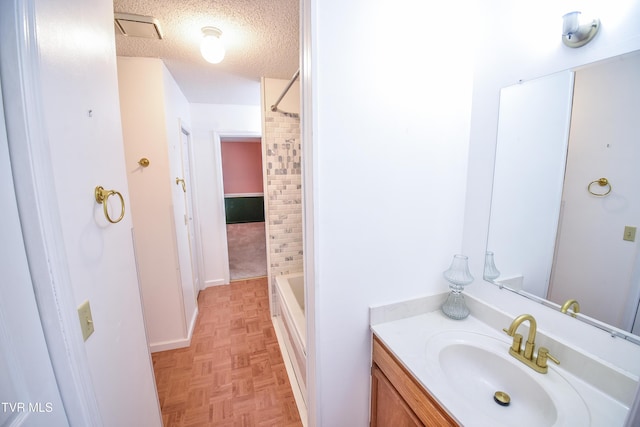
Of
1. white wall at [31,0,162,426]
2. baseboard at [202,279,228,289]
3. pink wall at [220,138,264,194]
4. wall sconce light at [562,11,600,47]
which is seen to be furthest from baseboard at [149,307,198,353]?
pink wall at [220,138,264,194]

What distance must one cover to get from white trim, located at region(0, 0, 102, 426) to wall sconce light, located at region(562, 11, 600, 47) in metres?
1.50

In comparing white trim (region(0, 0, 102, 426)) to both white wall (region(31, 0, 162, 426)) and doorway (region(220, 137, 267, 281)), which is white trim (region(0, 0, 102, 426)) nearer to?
white wall (region(31, 0, 162, 426))

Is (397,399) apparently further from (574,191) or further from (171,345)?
(171,345)

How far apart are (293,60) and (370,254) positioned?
1.73 m

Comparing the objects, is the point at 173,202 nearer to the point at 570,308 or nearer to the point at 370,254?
the point at 370,254

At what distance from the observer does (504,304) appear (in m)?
1.08

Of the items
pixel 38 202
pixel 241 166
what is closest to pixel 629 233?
pixel 38 202

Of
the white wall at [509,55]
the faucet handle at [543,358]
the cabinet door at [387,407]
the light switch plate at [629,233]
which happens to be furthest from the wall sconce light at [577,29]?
the cabinet door at [387,407]

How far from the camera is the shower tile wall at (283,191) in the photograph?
2404 millimetres

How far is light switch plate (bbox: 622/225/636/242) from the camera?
2.43 feet

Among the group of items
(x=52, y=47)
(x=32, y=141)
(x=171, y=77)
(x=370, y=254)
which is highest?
(x=171, y=77)

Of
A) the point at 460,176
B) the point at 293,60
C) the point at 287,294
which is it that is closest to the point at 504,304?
the point at 460,176

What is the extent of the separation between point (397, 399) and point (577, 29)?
1462 millimetres
